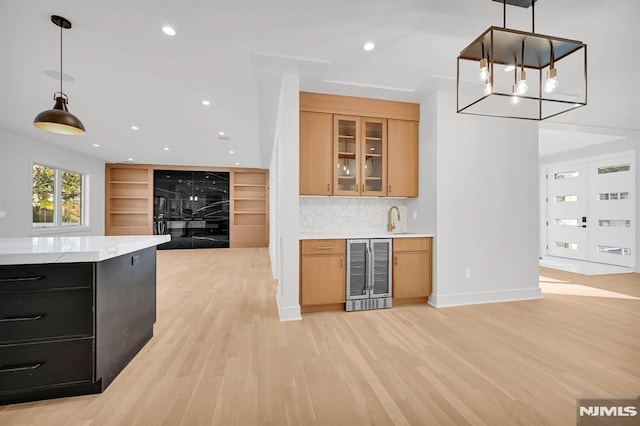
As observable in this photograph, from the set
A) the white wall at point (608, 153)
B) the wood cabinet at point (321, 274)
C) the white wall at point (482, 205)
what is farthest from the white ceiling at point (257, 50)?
the wood cabinet at point (321, 274)

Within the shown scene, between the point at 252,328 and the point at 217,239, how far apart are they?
23.0 ft

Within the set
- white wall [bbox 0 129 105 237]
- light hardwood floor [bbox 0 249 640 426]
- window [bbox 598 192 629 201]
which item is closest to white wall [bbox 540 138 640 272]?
window [bbox 598 192 629 201]

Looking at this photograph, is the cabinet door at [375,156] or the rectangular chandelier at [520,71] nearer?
the rectangular chandelier at [520,71]

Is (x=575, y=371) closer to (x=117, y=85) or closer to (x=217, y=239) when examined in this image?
(x=117, y=85)

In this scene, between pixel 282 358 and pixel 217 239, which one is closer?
pixel 282 358

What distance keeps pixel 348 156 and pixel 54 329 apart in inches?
125

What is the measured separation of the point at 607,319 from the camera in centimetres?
300

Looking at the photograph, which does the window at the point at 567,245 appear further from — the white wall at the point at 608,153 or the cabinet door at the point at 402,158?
the cabinet door at the point at 402,158

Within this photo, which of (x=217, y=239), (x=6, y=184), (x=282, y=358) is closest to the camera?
(x=282, y=358)

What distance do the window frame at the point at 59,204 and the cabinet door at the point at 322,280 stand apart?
6.49 metres

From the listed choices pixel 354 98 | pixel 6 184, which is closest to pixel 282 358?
pixel 354 98

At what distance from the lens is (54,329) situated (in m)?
1.67

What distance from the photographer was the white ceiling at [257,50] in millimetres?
2182

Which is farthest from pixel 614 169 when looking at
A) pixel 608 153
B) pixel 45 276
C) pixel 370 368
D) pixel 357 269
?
pixel 45 276
